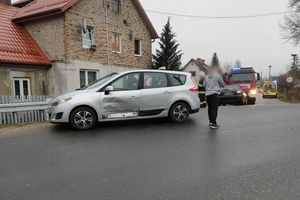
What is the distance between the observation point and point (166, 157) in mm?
4160

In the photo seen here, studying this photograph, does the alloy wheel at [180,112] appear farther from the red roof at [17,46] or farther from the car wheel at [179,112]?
the red roof at [17,46]

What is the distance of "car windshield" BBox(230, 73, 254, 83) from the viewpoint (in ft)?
67.2

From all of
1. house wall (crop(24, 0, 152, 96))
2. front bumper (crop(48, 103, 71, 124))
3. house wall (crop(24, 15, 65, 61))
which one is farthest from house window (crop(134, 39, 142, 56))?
front bumper (crop(48, 103, 71, 124))

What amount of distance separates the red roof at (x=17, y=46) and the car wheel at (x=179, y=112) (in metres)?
8.71

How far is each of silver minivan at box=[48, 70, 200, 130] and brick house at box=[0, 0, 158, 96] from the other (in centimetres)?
672

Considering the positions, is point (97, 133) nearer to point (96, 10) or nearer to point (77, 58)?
point (77, 58)

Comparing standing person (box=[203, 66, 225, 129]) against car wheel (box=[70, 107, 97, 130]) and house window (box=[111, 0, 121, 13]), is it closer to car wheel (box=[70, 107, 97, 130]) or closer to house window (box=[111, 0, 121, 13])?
car wheel (box=[70, 107, 97, 130])

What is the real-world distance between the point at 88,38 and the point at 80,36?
85 cm

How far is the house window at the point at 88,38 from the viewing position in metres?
13.8

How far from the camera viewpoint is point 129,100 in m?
6.83

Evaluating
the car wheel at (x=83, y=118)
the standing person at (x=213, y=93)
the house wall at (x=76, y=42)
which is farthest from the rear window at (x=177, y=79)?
the house wall at (x=76, y=42)

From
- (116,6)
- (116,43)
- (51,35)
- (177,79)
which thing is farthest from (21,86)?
(177,79)

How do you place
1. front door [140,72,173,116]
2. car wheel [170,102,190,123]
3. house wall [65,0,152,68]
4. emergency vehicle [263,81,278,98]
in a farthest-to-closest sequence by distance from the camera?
emergency vehicle [263,81,278,98] < house wall [65,0,152,68] < car wheel [170,102,190,123] < front door [140,72,173,116]

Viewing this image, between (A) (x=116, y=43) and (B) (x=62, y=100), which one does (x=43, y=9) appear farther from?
(B) (x=62, y=100)
